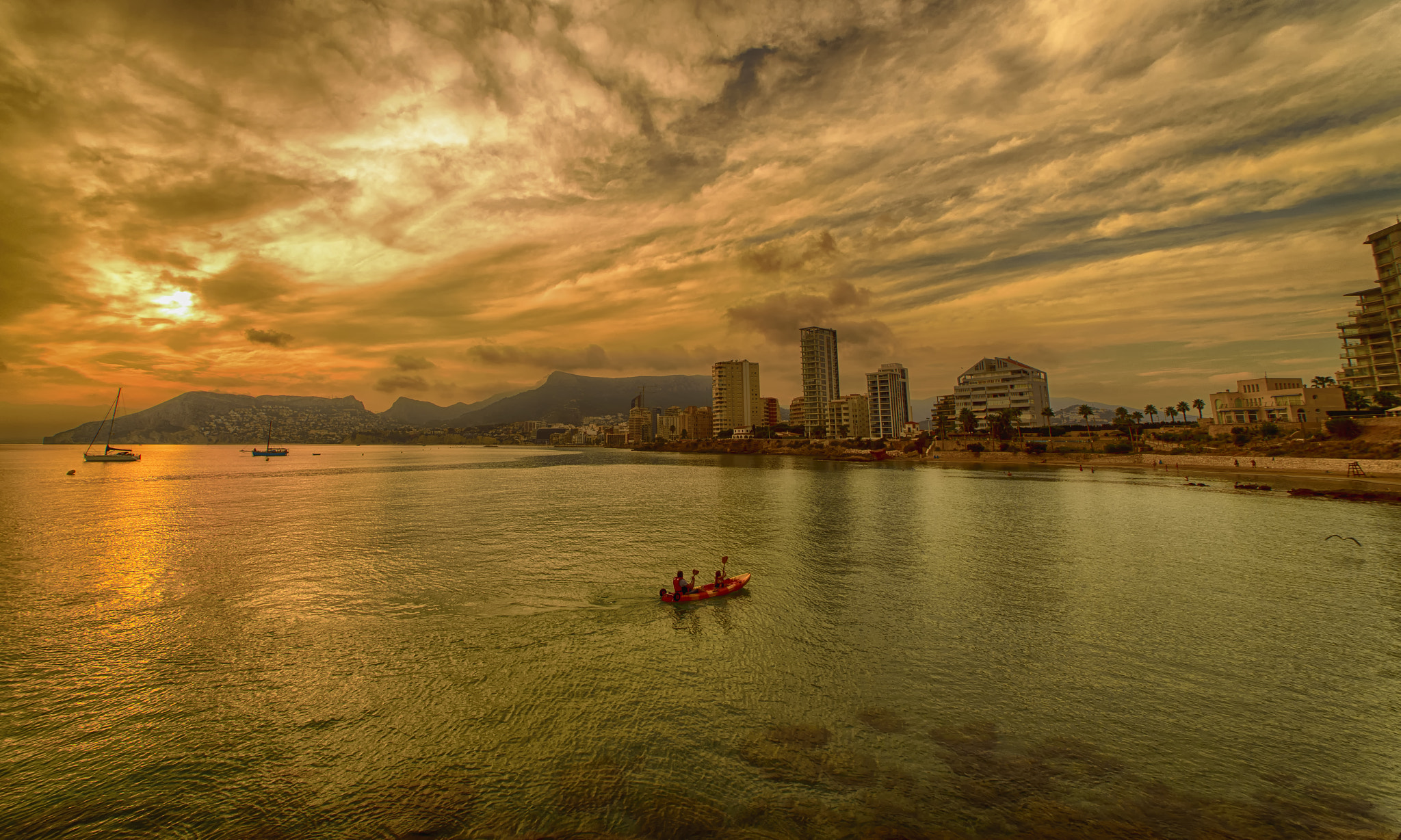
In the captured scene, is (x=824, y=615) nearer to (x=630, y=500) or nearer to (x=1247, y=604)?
(x=1247, y=604)

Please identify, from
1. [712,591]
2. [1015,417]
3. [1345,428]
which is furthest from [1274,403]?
[712,591]

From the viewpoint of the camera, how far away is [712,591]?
31.3 metres

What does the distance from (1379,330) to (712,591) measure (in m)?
171

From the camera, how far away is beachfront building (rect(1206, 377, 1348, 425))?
11494 centimetres

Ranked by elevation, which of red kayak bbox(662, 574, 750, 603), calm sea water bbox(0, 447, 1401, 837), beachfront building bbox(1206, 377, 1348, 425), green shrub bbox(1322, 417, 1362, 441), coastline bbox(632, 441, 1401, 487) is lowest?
calm sea water bbox(0, 447, 1401, 837)

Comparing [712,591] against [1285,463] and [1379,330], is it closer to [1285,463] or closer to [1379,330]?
[1285,463]

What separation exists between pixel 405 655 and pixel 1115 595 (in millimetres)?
38366

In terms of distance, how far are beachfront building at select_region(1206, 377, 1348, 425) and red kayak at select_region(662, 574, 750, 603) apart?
6008 inches

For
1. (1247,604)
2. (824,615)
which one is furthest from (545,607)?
(1247,604)

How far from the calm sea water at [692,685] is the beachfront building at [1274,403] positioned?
10349 cm

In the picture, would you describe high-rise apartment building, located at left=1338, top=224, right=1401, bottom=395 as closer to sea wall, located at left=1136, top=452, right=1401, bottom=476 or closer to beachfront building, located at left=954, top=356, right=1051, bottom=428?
sea wall, located at left=1136, top=452, right=1401, bottom=476

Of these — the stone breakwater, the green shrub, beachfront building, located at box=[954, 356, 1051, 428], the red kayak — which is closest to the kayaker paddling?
the red kayak

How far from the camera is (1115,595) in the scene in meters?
30.5

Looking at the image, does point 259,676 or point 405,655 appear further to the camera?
point 405,655
